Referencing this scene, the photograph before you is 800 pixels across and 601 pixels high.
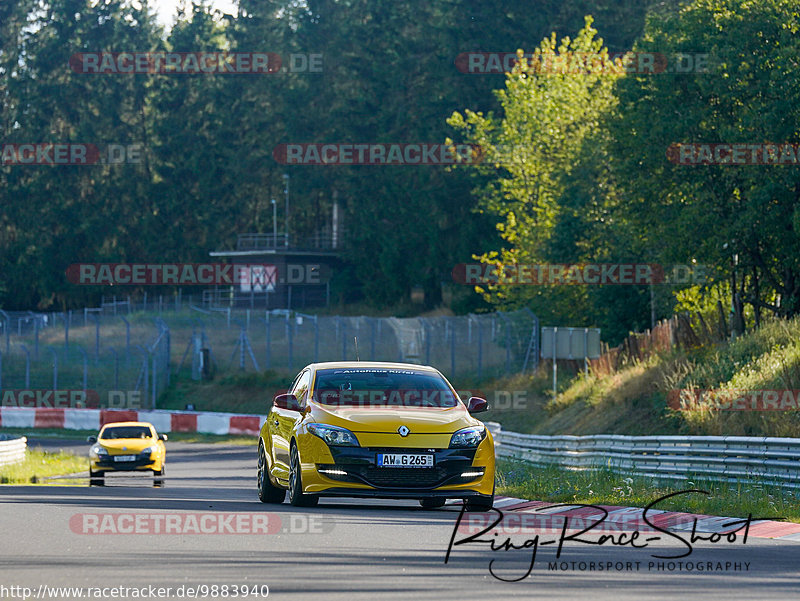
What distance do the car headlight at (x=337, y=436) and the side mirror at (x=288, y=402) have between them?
3.10ft

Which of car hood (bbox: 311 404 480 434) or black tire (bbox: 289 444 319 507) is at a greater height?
car hood (bbox: 311 404 480 434)

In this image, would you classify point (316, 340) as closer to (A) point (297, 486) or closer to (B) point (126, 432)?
(B) point (126, 432)

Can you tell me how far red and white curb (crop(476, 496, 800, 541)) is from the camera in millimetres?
13477

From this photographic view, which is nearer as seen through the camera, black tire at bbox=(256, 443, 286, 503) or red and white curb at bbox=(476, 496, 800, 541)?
red and white curb at bbox=(476, 496, 800, 541)

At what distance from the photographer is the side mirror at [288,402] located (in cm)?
1558

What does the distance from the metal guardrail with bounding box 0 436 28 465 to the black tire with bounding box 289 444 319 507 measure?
15940mm

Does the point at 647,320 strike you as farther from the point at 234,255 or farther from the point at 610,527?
the point at 234,255

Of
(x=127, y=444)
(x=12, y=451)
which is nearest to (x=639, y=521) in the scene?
(x=127, y=444)
